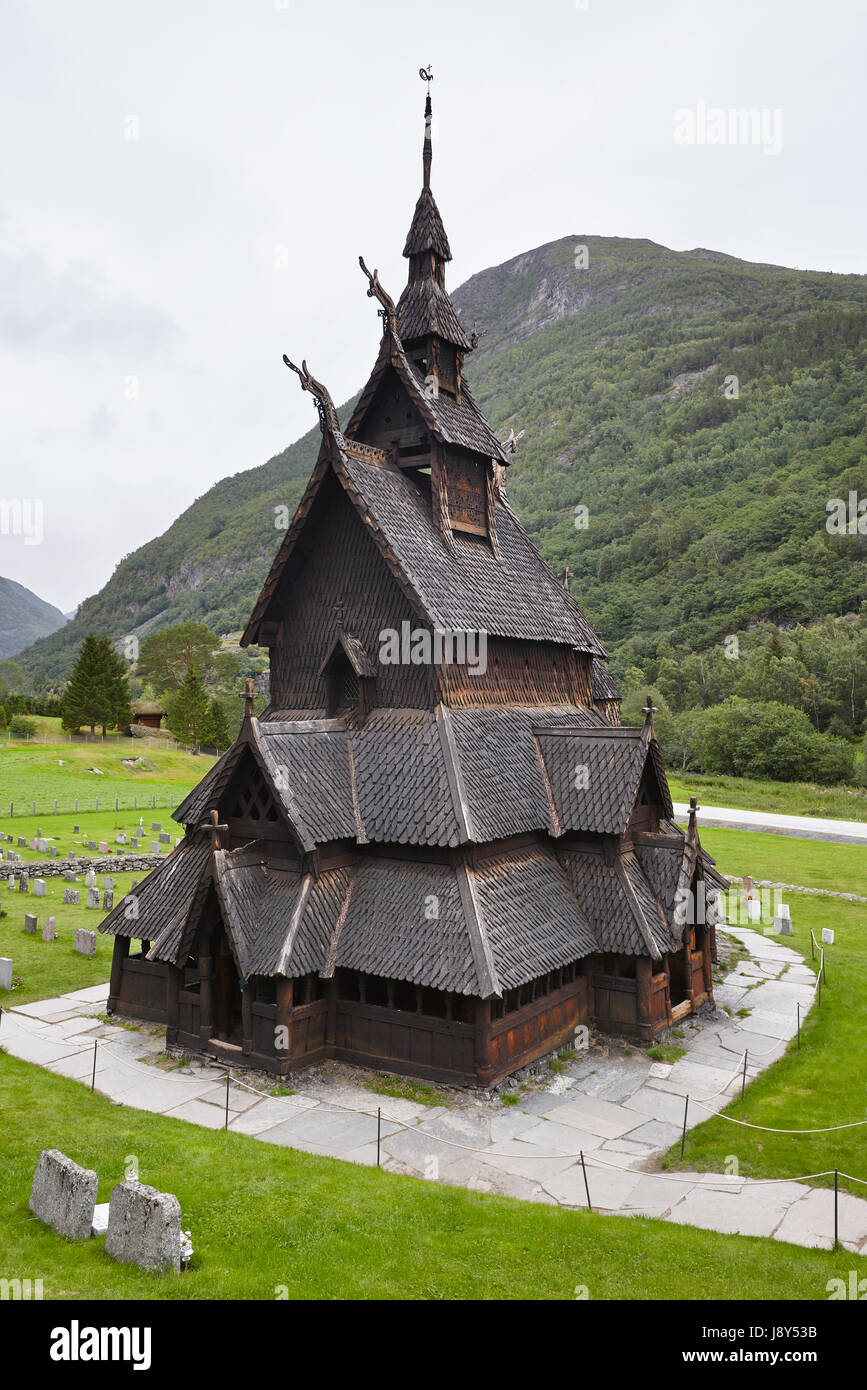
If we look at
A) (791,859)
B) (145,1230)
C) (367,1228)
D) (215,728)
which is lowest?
(791,859)

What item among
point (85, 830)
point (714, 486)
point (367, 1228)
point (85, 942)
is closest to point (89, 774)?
point (85, 830)

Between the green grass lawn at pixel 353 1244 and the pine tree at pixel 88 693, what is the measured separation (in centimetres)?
7372

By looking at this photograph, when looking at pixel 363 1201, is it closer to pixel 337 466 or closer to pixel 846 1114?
pixel 846 1114

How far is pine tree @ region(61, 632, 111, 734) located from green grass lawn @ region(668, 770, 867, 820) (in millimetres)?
52372

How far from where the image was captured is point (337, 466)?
17812 mm

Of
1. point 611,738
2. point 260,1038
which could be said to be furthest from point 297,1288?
point 611,738

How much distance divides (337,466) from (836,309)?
707ft

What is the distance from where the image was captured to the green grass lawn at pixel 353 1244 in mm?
8539

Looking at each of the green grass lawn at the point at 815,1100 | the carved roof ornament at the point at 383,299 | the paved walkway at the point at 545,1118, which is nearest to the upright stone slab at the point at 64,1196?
the paved walkway at the point at 545,1118

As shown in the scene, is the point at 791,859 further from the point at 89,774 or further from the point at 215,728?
the point at 215,728

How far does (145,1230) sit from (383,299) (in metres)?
17.6

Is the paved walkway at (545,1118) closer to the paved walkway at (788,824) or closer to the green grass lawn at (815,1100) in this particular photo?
the green grass lawn at (815,1100)

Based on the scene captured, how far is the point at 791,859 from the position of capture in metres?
38.3

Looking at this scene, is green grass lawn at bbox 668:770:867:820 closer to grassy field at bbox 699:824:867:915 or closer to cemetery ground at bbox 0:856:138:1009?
grassy field at bbox 699:824:867:915
